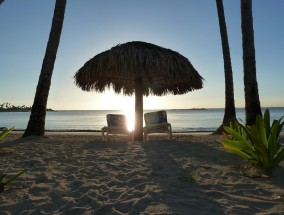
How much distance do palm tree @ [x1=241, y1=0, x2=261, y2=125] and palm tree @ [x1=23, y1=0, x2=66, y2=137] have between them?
18.8 feet

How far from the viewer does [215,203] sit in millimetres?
2990

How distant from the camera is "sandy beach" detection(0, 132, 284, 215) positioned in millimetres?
2938

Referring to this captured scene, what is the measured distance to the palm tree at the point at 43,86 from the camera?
9698mm

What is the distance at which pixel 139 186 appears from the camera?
364 centimetres

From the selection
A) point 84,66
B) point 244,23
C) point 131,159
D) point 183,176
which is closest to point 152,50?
point 84,66

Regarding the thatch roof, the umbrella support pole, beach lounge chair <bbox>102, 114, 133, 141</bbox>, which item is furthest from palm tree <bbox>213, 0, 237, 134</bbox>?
beach lounge chair <bbox>102, 114, 133, 141</bbox>

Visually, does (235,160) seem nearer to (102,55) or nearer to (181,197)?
(181,197)

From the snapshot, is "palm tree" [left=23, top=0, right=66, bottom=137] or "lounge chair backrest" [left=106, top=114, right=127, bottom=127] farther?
"palm tree" [left=23, top=0, right=66, bottom=137]

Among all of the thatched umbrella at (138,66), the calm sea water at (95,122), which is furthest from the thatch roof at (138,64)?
the calm sea water at (95,122)

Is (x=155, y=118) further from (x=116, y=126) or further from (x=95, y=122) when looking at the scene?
(x=95, y=122)

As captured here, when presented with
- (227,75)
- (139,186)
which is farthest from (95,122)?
(139,186)

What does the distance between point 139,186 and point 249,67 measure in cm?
612

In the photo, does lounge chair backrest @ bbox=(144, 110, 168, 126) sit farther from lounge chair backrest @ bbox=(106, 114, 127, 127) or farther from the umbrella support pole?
lounge chair backrest @ bbox=(106, 114, 127, 127)

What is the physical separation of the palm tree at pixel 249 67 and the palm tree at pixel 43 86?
225 inches
